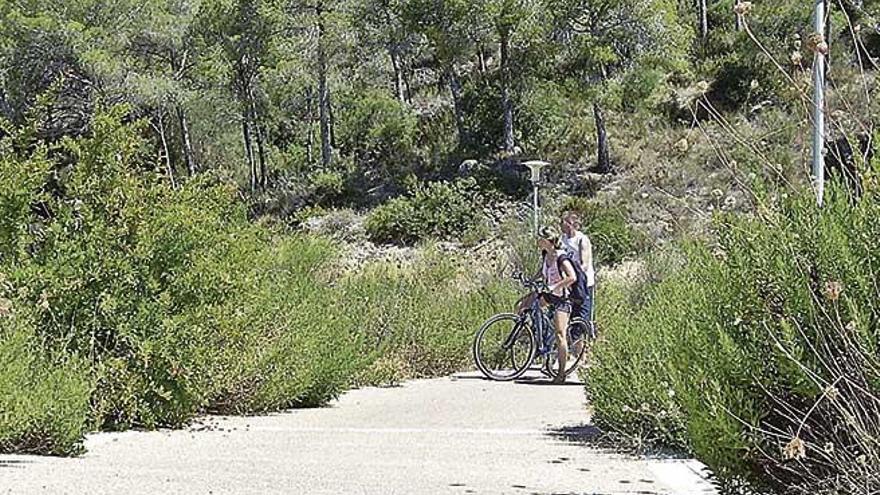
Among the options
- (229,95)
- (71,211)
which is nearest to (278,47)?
(229,95)

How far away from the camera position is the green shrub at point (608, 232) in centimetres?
2433

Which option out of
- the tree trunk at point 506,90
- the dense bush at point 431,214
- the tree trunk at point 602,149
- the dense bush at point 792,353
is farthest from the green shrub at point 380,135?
the dense bush at point 792,353

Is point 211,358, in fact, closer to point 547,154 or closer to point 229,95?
point 547,154

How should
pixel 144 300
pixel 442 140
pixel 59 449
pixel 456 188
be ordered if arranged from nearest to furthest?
1. pixel 59 449
2. pixel 144 300
3. pixel 456 188
4. pixel 442 140

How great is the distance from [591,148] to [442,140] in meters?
5.19

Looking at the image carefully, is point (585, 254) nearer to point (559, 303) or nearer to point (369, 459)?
point (559, 303)

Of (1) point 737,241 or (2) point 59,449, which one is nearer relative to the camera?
(1) point 737,241

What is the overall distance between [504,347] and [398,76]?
32476mm

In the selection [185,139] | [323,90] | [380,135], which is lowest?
[380,135]

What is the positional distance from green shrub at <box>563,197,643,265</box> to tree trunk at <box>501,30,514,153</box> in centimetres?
578

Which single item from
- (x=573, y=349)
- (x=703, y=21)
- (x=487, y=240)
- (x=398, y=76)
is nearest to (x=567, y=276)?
(x=573, y=349)

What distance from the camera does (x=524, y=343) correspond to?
1268 cm

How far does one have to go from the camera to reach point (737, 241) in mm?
4594

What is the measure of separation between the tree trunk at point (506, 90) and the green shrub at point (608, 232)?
19.0ft
